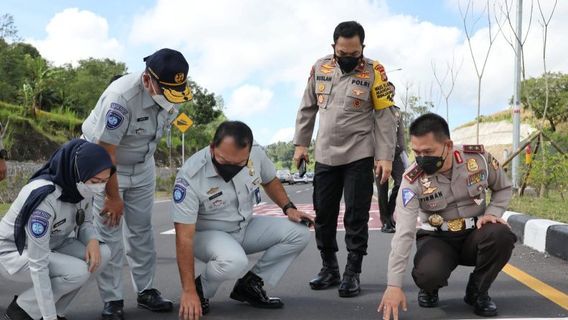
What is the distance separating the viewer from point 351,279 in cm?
384

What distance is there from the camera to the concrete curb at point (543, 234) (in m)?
4.99

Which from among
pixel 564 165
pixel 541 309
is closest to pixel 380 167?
pixel 541 309

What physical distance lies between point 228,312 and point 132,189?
2.99ft

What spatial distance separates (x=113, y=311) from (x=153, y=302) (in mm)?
249

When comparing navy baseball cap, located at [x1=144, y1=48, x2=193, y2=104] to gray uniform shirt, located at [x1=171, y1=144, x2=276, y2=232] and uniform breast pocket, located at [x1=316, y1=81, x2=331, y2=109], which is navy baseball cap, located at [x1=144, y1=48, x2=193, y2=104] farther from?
uniform breast pocket, located at [x1=316, y1=81, x2=331, y2=109]

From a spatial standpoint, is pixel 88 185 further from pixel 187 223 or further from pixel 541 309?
pixel 541 309

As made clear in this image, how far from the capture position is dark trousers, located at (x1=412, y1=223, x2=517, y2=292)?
3240mm

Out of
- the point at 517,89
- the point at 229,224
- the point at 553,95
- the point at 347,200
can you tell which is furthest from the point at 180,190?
the point at 553,95

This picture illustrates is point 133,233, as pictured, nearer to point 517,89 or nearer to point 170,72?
point 170,72

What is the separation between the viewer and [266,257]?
3.69 metres

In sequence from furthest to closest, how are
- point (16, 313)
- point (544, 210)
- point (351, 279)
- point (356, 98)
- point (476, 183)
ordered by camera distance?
1. point (544, 210)
2. point (356, 98)
3. point (351, 279)
4. point (476, 183)
5. point (16, 313)

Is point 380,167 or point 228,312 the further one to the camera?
point 380,167

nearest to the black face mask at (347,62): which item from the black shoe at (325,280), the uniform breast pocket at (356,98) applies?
the uniform breast pocket at (356,98)

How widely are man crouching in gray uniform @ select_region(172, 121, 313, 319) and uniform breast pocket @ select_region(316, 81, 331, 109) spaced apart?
0.60 metres
